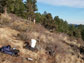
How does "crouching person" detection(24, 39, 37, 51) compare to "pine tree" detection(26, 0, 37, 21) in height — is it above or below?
below

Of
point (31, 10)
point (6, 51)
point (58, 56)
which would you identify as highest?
point (31, 10)

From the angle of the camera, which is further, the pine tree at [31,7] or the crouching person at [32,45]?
the pine tree at [31,7]

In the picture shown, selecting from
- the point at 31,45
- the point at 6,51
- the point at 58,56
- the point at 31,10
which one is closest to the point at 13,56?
A: the point at 6,51

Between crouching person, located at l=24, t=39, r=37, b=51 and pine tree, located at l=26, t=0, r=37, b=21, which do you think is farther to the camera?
pine tree, located at l=26, t=0, r=37, b=21

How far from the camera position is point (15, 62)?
5.54m

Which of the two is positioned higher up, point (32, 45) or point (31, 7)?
point (31, 7)

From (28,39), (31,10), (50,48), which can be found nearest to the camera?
(50,48)

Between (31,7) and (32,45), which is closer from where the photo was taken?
(32,45)

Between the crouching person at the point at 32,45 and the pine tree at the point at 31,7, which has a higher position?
the pine tree at the point at 31,7

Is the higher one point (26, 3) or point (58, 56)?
point (26, 3)

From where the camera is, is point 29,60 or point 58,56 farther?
point 58,56

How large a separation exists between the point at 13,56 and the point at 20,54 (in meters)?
0.49

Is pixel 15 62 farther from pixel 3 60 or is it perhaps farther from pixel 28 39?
pixel 28 39

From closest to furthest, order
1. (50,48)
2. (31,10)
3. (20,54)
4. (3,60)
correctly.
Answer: (3,60)
(20,54)
(50,48)
(31,10)
